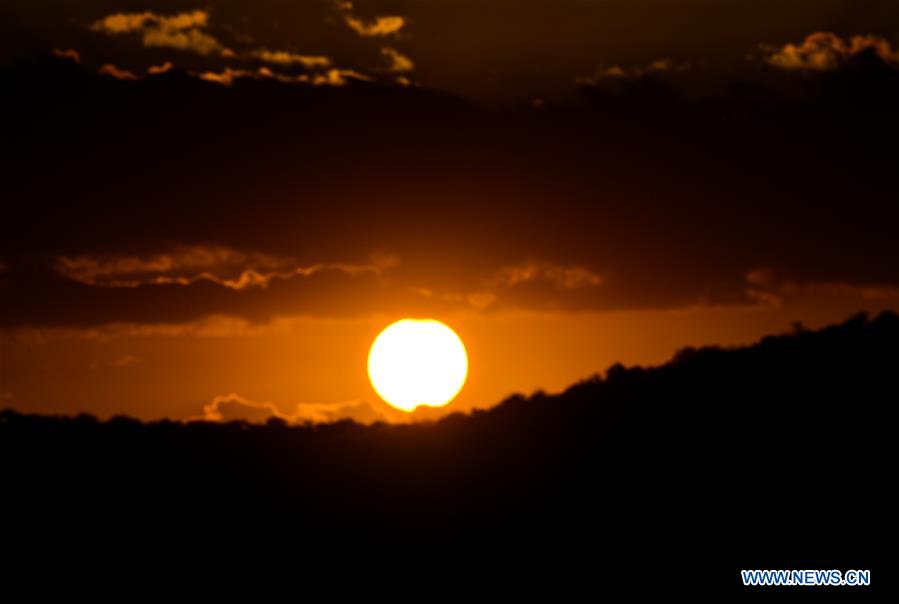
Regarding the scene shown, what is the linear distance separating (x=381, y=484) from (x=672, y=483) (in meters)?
8.59

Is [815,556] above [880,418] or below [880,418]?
below

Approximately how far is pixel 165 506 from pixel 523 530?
414 inches

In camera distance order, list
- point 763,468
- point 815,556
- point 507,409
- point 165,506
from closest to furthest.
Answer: point 815,556, point 763,468, point 165,506, point 507,409

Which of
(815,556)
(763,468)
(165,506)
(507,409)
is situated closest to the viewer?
(815,556)

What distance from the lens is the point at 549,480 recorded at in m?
41.5

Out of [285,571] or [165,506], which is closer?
[285,571]

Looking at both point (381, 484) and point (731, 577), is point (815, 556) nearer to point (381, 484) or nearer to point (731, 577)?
point (731, 577)

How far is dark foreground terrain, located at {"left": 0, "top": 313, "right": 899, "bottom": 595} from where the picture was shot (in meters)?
36.8

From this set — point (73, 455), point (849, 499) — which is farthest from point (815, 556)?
point (73, 455)

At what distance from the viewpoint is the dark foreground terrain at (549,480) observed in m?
36.8

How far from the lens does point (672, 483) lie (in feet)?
130

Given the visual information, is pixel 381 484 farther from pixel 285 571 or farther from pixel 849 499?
pixel 849 499

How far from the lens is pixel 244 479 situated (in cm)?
4359

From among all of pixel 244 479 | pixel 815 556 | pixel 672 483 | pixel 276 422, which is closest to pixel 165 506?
pixel 244 479
